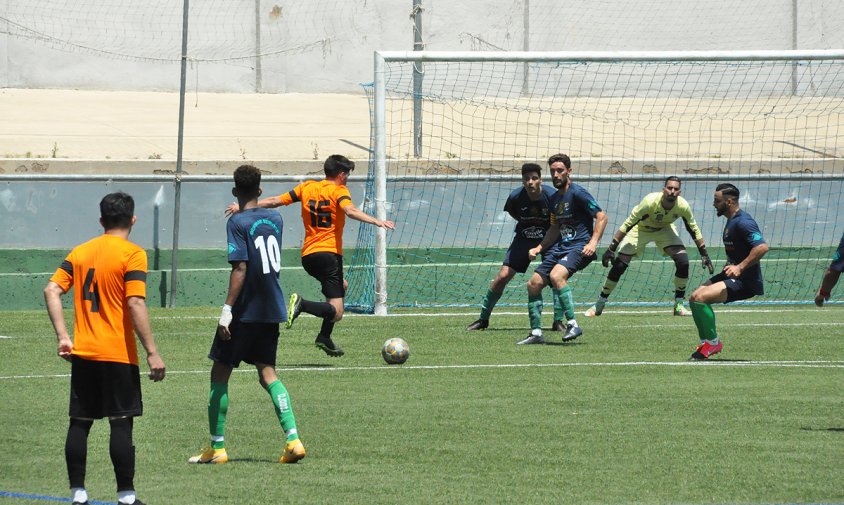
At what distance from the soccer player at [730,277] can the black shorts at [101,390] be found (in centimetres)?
719

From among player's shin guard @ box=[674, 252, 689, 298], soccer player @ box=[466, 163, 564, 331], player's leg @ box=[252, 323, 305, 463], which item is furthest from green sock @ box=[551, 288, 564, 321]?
player's leg @ box=[252, 323, 305, 463]

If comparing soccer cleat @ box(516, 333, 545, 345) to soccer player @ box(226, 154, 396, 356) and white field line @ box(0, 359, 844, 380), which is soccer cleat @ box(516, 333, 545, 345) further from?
soccer player @ box(226, 154, 396, 356)

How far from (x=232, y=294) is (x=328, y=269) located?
5.19m

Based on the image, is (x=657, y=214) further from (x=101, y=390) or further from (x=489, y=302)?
(x=101, y=390)

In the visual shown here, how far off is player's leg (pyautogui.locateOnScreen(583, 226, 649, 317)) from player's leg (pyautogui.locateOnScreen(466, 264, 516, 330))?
2.53 metres

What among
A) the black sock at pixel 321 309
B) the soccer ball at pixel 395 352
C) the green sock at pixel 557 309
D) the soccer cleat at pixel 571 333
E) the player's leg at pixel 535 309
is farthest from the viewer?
the green sock at pixel 557 309

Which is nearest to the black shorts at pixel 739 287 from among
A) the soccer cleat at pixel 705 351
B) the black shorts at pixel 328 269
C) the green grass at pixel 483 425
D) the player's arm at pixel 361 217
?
the soccer cleat at pixel 705 351

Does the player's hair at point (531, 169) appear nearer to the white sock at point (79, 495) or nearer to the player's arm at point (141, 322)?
the player's arm at point (141, 322)

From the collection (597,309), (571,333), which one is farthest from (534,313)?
(597,309)

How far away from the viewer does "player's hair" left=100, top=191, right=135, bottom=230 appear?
636 cm

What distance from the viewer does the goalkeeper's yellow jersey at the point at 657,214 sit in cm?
1753

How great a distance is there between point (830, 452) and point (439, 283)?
40.8 ft

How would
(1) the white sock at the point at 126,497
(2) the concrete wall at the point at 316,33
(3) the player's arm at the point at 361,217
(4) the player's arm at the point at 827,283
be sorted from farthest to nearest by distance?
(2) the concrete wall at the point at 316,33 → (3) the player's arm at the point at 361,217 → (4) the player's arm at the point at 827,283 → (1) the white sock at the point at 126,497

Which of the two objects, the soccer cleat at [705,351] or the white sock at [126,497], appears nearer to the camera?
the white sock at [126,497]
